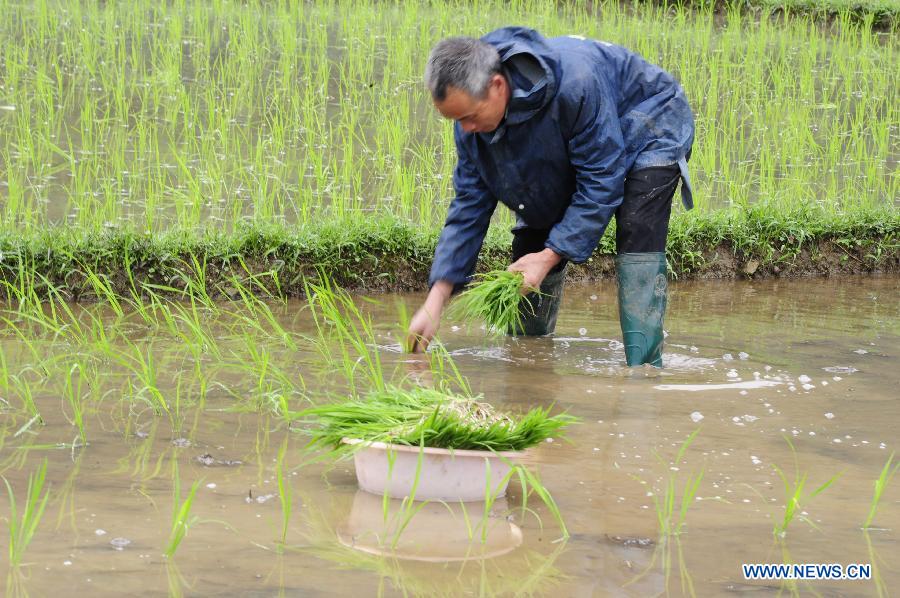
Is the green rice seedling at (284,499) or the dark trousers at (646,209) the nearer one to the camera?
the green rice seedling at (284,499)

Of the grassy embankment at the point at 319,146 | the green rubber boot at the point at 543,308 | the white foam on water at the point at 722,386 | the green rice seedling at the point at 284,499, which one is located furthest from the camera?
the grassy embankment at the point at 319,146

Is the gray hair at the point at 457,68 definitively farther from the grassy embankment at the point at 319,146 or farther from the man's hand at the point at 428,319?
the grassy embankment at the point at 319,146

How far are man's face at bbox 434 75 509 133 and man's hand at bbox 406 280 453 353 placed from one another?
0.51 metres

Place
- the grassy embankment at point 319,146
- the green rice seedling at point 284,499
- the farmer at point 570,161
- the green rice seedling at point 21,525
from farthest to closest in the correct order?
the grassy embankment at point 319,146 → the farmer at point 570,161 → the green rice seedling at point 284,499 → the green rice seedling at point 21,525

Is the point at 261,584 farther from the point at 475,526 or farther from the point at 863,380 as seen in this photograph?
the point at 863,380

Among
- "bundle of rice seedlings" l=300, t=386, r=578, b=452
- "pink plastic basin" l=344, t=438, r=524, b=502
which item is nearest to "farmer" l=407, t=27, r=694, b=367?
"bundle of rice seedlings" l=300, t=386, r=578, b=452

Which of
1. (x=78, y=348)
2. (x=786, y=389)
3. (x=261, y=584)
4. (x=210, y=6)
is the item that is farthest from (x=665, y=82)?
(x=210, y=6)

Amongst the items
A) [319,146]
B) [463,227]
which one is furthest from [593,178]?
[319,146]

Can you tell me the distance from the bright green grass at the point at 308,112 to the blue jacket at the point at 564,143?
118 centimetres

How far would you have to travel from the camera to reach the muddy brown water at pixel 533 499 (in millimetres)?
2057

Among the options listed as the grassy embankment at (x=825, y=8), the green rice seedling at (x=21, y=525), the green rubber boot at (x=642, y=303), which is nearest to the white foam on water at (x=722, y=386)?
the green rubber boot at (x=642, y=303)

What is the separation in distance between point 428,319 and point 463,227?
337 millimetres

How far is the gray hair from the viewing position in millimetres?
2926

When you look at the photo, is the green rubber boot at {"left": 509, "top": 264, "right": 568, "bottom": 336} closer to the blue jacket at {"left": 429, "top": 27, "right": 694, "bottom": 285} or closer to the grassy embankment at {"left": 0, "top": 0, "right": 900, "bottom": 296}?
the blue jacket at {"left": 429, "top": 27, "right": 694, "bottom": 285}
